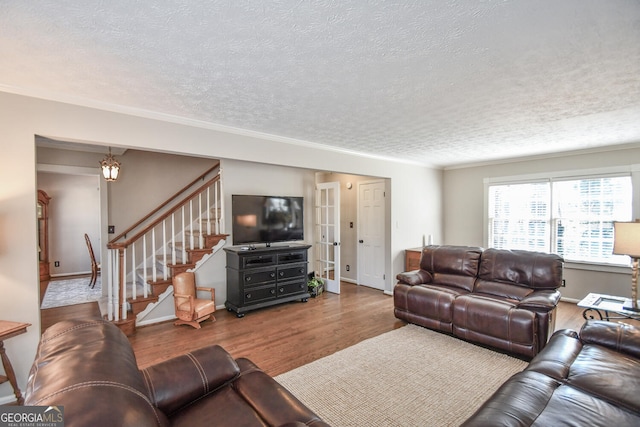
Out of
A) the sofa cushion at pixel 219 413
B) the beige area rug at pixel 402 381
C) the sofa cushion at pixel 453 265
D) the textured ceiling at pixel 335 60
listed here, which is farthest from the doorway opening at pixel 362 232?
the sofa cushion at pixel 219 413

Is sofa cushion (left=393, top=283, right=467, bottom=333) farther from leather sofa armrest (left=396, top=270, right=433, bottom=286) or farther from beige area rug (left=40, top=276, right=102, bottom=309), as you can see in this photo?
beige area rug (left=40, top=276, right=102, bottom=309)

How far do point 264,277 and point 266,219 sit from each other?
0.89 metres

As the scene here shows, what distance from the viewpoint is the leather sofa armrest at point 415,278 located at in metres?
4.03

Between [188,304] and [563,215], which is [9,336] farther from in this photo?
[563,215]

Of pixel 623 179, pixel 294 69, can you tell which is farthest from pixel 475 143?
pixel 294 69

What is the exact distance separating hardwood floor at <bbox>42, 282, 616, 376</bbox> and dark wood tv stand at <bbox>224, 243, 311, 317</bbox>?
0.15 meters

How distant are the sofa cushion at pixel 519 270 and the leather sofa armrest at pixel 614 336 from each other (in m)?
1.21

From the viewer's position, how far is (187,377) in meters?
1.57

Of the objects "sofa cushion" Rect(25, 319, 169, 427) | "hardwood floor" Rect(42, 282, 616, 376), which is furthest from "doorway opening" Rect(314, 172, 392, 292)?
"sofa cushion" Rect(25, 319, 169, 427)

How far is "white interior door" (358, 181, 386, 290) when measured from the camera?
5.76 m

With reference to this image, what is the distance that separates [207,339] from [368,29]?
3.46 metres

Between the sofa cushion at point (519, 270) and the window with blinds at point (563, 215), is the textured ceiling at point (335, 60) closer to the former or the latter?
the sofa cushion at point (519, 270)

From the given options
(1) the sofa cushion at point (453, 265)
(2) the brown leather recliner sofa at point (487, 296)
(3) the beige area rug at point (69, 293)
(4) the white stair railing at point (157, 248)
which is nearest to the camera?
(2) the brown leather recliner sofa at point (487, 296)

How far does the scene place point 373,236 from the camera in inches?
233
